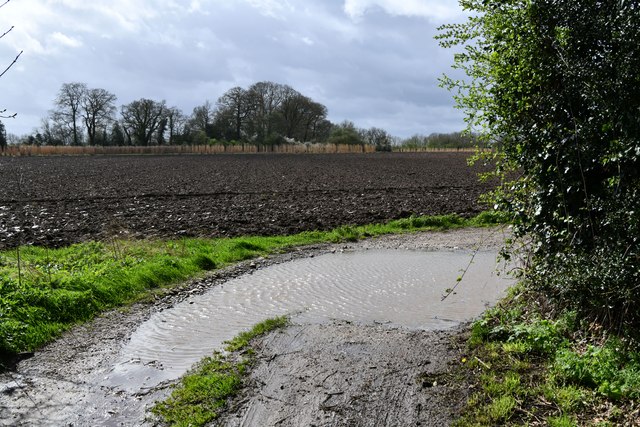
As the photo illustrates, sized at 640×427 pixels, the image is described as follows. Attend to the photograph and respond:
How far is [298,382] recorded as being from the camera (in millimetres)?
5496

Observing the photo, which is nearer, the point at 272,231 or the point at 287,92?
→ the point at 272,231

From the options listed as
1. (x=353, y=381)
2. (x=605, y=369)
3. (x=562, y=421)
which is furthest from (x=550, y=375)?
(x=353, y=381)

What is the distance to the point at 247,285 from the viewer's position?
10297 millimetres

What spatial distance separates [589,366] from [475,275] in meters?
5.44

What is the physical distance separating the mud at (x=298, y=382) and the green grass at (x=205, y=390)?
0.56 ft

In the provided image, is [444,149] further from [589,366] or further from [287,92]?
[589,366]

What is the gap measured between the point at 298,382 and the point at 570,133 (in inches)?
159

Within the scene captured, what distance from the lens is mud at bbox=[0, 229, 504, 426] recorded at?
16.1ft

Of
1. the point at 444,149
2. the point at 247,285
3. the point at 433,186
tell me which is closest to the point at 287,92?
the point at 444,149

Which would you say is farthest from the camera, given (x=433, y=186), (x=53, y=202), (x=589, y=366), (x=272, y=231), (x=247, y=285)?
(x=433, y=186)

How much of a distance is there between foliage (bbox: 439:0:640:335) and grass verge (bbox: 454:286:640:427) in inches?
13.2

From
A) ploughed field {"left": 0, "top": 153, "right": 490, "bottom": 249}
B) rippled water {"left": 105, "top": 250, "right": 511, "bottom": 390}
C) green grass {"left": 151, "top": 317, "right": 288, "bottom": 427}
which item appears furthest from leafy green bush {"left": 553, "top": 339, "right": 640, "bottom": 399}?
ploughed field {"left": 0, "top": 153, "right": 490, "bottom": 249}

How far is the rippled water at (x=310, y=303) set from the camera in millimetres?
6922

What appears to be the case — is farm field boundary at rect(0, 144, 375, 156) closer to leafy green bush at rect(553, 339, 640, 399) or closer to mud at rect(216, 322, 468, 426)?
mud at rect(216, 322, 468, 426)
